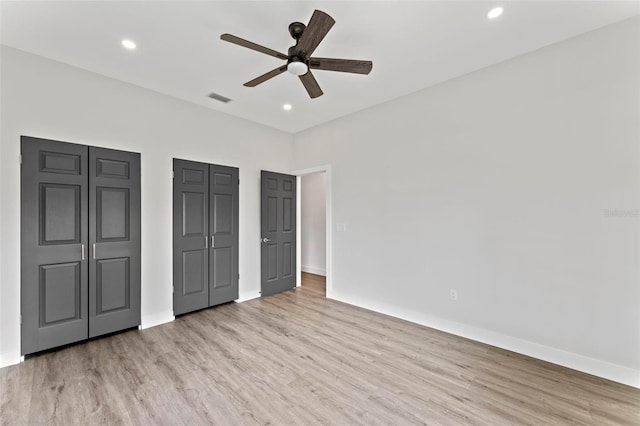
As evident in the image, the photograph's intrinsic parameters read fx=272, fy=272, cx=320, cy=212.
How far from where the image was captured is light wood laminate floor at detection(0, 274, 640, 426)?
6.22 ft

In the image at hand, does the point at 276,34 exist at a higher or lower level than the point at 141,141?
higher

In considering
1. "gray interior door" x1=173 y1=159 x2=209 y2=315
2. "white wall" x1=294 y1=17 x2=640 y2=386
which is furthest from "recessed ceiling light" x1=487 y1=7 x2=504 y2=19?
"gray interior door" x1=173 y1=159 x2=209 y2=315

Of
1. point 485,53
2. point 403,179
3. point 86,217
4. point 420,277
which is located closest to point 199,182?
point 86,217

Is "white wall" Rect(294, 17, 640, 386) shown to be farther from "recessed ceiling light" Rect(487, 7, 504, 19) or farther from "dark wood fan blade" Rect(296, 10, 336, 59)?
"dark wood fan blade" Rect(296, 10, 336, 59)

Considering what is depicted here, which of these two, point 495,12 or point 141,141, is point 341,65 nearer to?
point 495,12

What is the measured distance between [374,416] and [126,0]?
355cm

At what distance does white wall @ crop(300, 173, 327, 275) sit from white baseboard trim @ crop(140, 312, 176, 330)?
3.36m

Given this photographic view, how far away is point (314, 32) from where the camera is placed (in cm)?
191

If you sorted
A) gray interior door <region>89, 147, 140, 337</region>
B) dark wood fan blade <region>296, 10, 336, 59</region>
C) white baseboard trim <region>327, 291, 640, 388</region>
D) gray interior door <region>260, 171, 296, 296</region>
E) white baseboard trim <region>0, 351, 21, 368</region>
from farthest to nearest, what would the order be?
1. gray interior door <region>260, 171, 296, 296</region>
2. gray interior door <region>89, 147, 140, 337</region>
3. white baseboard trim <region>0, 351, 21, 368</region>
4. white baseboard trim <region>327, 291, 640, 388</region>
5. dark wood fan blade <region>296, 10, 336, 59</region>

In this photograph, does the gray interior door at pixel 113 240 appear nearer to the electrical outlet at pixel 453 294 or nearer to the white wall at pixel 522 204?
the white wall at pixel 522 204

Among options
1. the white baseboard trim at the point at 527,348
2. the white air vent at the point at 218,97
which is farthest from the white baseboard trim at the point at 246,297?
the white air vent at the point at 218,97

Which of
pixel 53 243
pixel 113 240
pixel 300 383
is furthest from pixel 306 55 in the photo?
pixel 53 243

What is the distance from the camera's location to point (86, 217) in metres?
2.93

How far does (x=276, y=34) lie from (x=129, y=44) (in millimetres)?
1427
